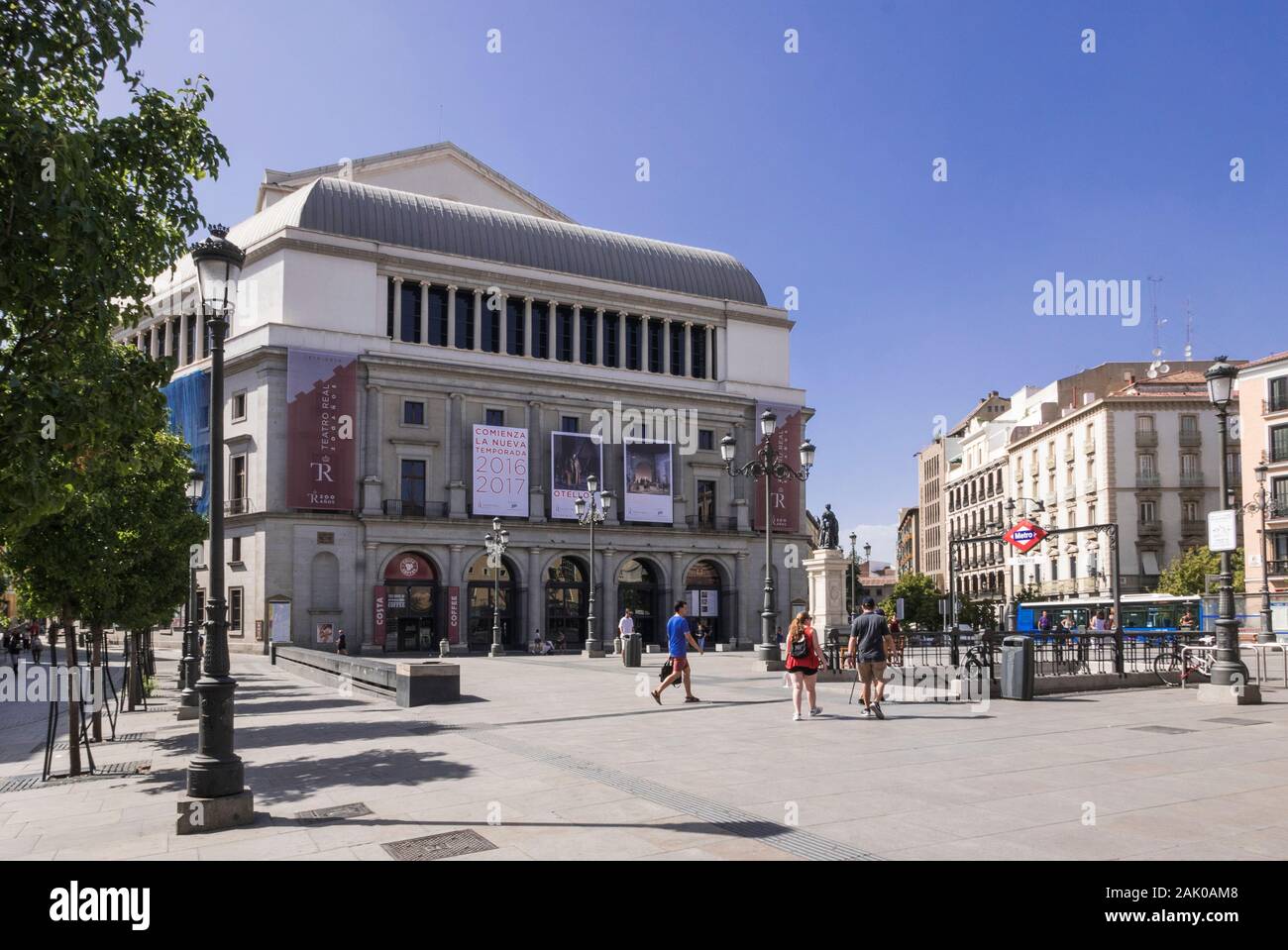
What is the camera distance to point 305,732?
1581 cm

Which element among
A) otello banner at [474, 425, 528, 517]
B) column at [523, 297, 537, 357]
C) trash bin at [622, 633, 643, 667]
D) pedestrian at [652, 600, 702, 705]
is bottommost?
trash bin at [622, 633, 643, 667]

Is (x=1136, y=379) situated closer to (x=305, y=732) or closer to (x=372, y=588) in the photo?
(x=372, y=588)

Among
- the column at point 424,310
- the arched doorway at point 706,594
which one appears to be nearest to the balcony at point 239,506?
the column at point 424,310

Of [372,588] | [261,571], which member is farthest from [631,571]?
[261,571]

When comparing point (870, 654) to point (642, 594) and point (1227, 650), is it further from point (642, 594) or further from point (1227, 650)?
point (642, 594)

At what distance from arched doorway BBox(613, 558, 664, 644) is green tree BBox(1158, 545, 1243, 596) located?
3098 centimetres

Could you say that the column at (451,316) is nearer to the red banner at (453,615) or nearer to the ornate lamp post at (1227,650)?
the red banner at (453,615)

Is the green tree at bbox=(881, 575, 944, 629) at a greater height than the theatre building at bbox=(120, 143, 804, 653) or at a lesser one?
lesser

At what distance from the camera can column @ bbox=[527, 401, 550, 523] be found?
2222 inches

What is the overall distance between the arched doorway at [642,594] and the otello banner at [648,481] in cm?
296

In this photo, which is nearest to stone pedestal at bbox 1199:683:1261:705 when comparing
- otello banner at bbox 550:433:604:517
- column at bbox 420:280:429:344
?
otello banner at bbox 550:433:604:517

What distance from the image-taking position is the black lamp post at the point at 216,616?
8.76 meters

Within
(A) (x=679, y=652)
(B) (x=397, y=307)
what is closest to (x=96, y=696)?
(A) (x=679, y=652)

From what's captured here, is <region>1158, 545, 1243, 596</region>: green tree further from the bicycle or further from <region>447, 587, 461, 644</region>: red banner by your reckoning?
<region>447, 587, 461, 644</region>: red banner
